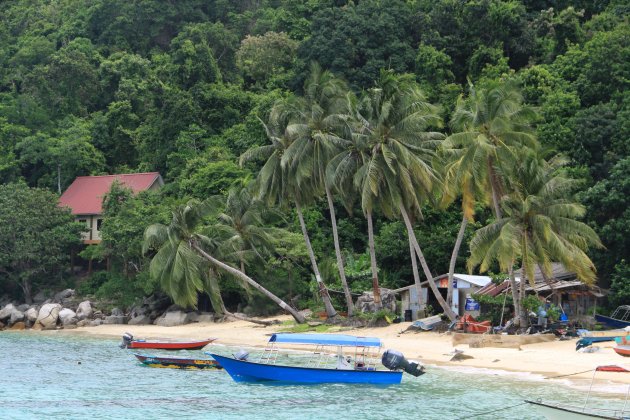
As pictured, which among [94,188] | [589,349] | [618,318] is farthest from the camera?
[94,188]

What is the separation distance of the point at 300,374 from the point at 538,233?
10261mm

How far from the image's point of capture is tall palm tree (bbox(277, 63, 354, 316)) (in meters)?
38.8

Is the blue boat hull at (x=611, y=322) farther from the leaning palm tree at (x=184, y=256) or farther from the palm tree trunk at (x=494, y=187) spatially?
the leaning palm tree at (x=184, y=256)

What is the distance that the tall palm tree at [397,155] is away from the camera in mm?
36000

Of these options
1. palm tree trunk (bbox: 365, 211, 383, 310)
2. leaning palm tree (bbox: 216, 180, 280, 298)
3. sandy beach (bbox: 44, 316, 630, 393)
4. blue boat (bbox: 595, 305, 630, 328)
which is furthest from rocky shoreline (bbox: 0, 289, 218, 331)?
blue boat (bbox: 595, 305, 630, 328)

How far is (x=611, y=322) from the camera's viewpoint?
113 ft

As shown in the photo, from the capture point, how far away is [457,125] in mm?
34875

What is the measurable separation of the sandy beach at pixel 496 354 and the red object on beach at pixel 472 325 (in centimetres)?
66

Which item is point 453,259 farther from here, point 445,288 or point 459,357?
point 459,357

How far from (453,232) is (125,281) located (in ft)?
63.5

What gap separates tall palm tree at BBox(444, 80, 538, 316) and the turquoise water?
7850 mm

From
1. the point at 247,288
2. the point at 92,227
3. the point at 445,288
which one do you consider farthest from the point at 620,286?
the point at 92,227

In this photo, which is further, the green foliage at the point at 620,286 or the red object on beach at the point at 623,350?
the green foliage at the point at 620,286

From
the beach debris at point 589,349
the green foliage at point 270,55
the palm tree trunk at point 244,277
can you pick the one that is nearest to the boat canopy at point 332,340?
the beach debris at point 589,349
